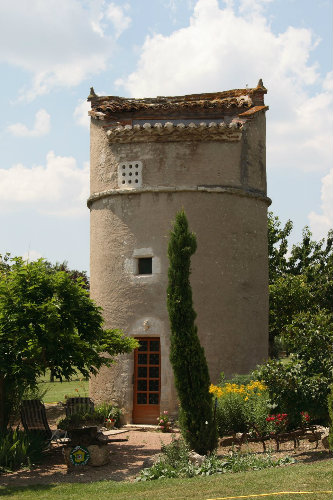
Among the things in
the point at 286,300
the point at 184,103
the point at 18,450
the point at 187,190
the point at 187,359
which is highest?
the point at 184,103

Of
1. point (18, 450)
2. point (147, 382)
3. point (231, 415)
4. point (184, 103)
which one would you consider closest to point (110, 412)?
point (147, 382)

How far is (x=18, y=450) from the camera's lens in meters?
11.7

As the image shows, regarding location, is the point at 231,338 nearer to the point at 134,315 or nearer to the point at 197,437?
the point at 134,315

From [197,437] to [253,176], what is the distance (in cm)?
853

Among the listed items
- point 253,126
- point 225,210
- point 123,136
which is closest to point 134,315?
point 225,210

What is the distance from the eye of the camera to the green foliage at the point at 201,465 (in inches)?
406

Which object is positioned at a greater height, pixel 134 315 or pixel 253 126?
pixel 253 126

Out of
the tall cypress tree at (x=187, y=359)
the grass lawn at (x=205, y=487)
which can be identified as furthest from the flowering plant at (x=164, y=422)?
the grass lawn at (x=205, y=487)

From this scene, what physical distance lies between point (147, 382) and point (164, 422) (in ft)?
4.23

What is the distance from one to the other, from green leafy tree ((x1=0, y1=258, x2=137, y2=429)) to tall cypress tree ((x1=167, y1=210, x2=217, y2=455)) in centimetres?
178

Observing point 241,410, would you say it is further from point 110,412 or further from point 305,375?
point 110,412

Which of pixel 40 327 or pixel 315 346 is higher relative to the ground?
pixel 40 327

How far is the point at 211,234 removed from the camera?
16.5 m

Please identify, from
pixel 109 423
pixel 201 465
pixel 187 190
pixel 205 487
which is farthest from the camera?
pixel 187 190
